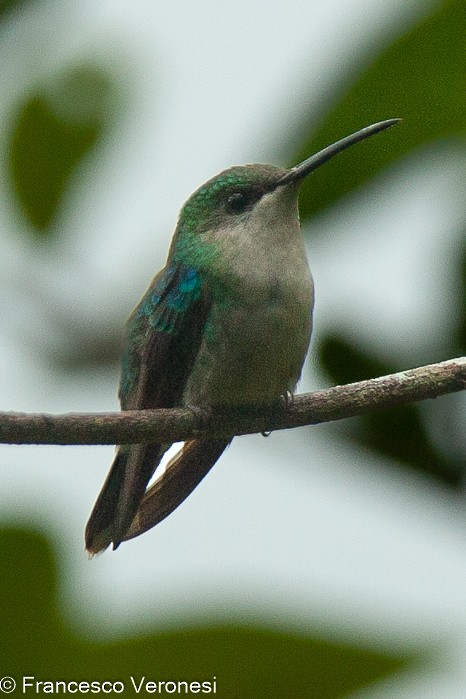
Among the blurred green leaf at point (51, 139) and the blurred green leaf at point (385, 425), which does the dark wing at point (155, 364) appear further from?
the blurred green leaf at point (385, 425)

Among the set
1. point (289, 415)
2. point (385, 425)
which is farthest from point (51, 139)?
point (385, 425)

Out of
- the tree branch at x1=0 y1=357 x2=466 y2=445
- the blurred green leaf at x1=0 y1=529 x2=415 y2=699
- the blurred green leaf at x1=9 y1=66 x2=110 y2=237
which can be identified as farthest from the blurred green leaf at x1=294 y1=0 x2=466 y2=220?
the blurred green leaf at x1=0 y1=529 x2=415 y2=699

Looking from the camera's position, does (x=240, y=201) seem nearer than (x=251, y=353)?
No

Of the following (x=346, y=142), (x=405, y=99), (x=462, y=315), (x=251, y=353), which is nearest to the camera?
(x=462, y=315)

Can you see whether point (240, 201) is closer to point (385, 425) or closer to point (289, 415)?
point (289, 415)

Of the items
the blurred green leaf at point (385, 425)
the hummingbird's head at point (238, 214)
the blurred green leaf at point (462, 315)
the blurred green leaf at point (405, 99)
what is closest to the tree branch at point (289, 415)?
the blurred green leaf at point (385, 425)

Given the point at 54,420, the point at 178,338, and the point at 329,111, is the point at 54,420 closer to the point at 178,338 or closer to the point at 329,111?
the point at 329,111
